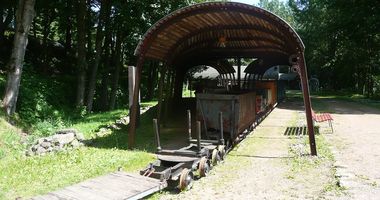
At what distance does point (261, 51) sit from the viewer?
71.5ft

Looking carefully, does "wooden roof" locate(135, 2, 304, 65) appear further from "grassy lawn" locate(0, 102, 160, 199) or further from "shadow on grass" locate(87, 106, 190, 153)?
"grassy lawn" locate(0, 102, 160, 199)

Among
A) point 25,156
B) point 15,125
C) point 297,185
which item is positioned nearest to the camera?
point 297,185

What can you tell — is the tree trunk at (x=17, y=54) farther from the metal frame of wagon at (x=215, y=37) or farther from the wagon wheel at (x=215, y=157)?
the wagon wheel at (x=215, y=157)

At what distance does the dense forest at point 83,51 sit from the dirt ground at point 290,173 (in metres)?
9.16

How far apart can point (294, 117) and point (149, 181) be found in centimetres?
1576

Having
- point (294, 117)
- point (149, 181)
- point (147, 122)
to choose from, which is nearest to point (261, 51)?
point (294, 117)

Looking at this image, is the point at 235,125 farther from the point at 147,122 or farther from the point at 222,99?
the point at 147,122

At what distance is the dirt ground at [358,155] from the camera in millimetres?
8672

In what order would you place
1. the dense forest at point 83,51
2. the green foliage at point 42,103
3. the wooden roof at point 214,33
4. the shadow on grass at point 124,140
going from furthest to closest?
the dense forest at point 83,51 → the green foliage at point 42,103 → the shadow on grass at point 124,140 → the wooden roof at point 214,33

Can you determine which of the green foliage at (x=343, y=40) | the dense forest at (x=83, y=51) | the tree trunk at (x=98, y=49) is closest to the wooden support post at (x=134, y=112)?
the dense forest at (x=83, y=51)

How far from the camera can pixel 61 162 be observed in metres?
10.9

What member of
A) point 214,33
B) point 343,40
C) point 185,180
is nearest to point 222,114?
point 185,180

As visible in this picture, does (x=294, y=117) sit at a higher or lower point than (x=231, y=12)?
lower

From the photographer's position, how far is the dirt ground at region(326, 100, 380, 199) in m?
8.67
